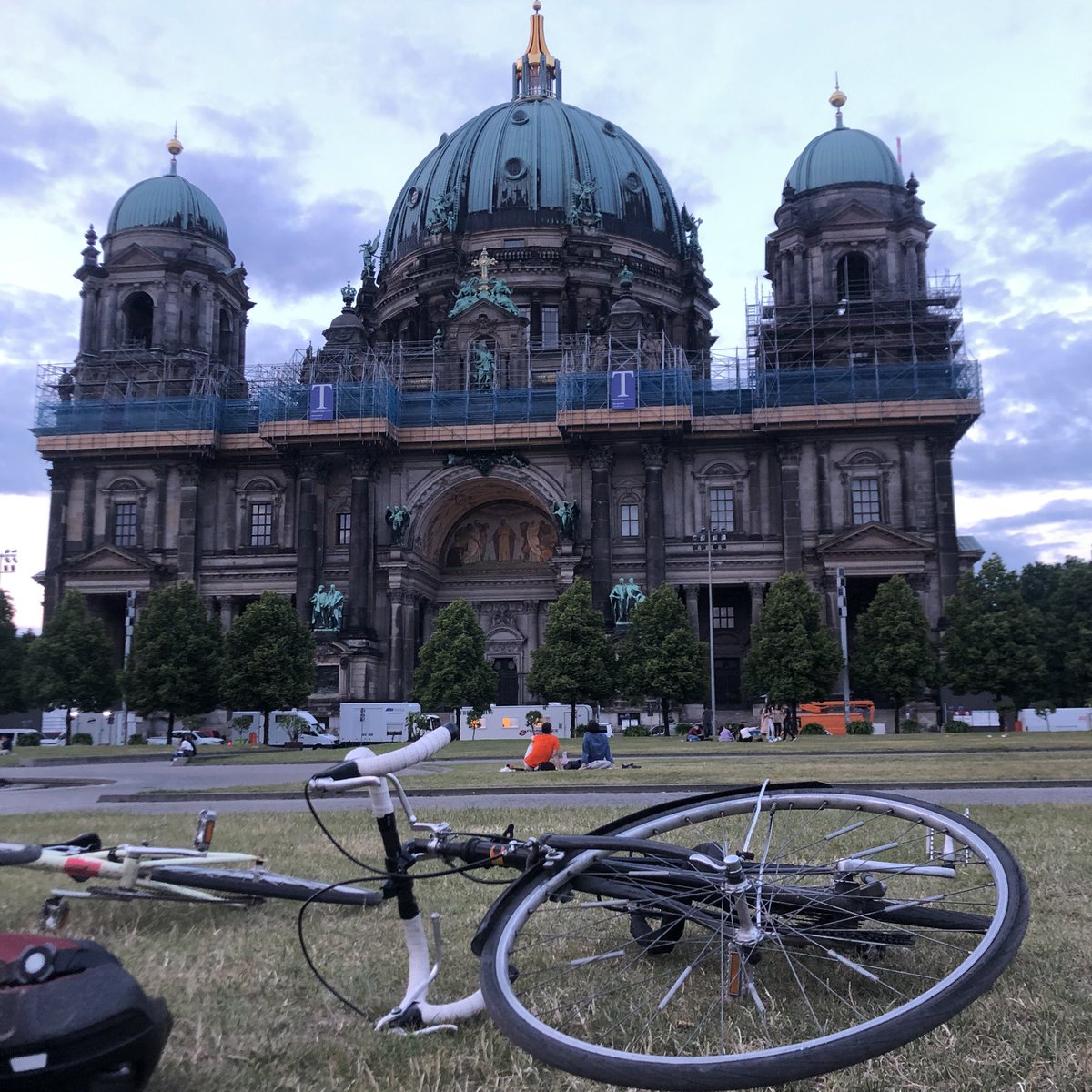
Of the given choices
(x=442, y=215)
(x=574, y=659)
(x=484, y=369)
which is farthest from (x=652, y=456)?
(x=442, y=215)

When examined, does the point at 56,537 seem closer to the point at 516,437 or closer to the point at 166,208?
the point at 166,208

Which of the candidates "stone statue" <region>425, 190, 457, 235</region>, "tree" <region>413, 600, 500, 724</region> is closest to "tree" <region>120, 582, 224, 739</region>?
"tree" <region>413, 600, 500, 724</region>

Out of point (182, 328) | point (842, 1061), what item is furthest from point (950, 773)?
point (182, 328)

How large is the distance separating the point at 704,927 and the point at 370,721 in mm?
51941

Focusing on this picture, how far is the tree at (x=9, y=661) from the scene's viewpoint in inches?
2530

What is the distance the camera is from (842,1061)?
3336mm

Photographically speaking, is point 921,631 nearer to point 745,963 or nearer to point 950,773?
point 950,773

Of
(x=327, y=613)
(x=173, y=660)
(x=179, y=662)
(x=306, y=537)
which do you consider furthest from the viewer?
(x=306, y=537)

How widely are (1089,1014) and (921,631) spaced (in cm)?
5282

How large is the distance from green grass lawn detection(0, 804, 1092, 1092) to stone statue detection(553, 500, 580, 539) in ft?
174

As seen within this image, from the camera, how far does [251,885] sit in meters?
6.85

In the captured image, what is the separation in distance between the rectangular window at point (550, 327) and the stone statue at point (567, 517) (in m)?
14.7

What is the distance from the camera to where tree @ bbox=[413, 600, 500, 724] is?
177 ft

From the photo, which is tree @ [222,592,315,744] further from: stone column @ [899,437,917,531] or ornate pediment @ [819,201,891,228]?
ornate pediment @ [819,201,891,228]
